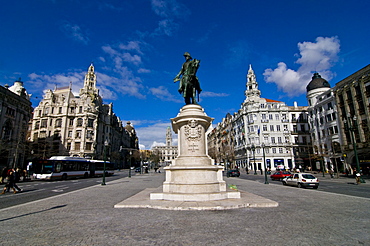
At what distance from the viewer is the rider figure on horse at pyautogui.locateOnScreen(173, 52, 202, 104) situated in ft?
41.9

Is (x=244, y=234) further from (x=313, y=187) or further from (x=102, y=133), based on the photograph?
(x=102, y=133)

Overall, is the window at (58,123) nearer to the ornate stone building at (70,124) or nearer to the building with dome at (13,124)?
the ornate stone building at (70,124)

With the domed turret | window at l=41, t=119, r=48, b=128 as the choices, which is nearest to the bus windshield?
window at l=41, t=119, r=48, b=128

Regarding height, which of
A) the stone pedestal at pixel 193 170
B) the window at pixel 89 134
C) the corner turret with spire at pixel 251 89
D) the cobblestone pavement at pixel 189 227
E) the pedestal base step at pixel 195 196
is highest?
the corner turret with spire at pixel 251 89

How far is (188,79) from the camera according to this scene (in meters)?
12.8

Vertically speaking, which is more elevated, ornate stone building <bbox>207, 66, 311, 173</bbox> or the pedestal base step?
ornate stone building <bbox>207, 66, 311, 173</bbox>

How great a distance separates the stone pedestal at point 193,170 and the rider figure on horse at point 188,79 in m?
1.04

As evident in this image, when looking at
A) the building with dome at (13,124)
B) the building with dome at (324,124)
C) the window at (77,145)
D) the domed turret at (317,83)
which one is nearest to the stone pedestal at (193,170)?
the building with dome at (13,124)

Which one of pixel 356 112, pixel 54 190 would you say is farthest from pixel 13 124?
pixel 356 112

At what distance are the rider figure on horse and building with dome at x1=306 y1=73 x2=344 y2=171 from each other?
116 feet

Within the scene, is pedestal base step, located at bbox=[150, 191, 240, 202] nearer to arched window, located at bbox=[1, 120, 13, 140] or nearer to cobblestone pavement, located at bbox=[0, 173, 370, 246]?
cobblestone pavement, located at bbox=[0, 173, 370, 246]

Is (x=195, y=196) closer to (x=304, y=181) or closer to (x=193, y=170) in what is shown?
(x=193, y=170)

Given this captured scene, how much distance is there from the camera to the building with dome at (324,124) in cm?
4222

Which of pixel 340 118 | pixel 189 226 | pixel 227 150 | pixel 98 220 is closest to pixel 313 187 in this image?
pixel 189 226
